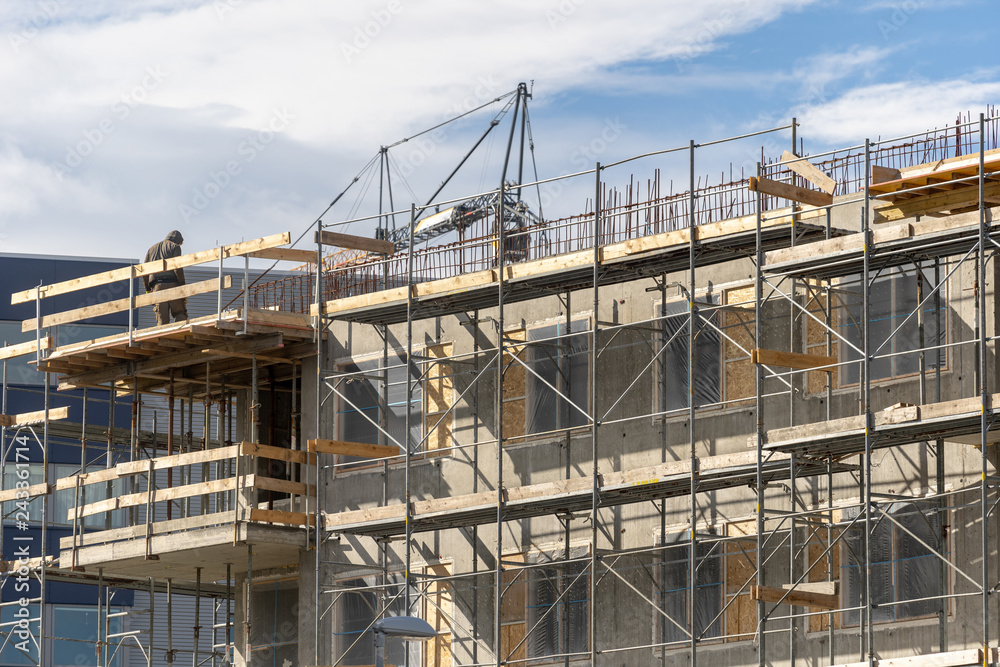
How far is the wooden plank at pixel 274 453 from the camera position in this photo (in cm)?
2750

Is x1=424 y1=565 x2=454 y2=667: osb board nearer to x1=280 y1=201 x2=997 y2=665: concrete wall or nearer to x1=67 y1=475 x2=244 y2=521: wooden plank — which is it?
x1=280 y1=201 x2=997 y2=665: concrete wall

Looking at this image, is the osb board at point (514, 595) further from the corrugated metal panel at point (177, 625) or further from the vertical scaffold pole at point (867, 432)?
the corrugated metal panel at point (177, 625)

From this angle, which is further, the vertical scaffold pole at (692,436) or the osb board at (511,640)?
the osb board at (511,640)

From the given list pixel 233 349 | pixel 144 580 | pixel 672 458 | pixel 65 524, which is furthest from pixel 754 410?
pixel 65 524

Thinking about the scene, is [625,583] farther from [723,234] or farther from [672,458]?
[723,234]

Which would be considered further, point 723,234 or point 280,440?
point 280,440

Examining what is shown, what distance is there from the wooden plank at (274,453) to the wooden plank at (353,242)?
339 centimetres

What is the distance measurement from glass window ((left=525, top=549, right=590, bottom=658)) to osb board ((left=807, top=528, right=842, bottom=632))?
3719mm

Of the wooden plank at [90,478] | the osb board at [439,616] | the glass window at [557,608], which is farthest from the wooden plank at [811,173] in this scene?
the wooden plank at [90,478]

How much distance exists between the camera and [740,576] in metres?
23.5

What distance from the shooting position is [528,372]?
26797 mm

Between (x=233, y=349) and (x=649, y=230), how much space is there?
8033mm

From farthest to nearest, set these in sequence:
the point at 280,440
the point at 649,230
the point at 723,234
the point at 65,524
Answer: the point at 65,524 < the point at 280,440 < the point at 649,230 < the point at 723,234

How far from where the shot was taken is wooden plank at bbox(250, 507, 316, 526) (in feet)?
90.6
